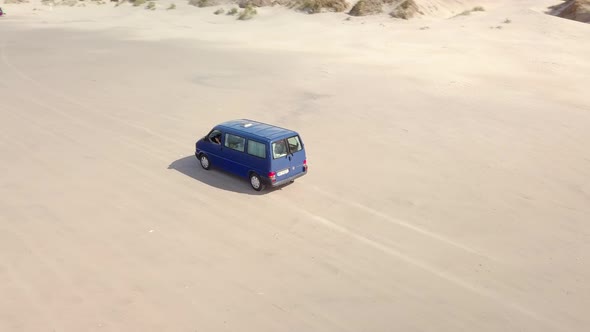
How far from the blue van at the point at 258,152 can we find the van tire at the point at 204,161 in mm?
260

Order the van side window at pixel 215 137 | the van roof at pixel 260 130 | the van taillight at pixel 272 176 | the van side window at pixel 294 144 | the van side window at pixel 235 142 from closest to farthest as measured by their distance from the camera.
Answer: the van taillight at pixel 272 176, the van roof at pixel 260 130, the van side window at pixel 294 144, the van side window at pixel 235 142, the van side window at pixel 215 137

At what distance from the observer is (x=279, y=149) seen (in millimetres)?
13375

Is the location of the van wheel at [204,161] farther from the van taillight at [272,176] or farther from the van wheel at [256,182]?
the van taillight at [272,176]

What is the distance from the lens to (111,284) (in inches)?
386

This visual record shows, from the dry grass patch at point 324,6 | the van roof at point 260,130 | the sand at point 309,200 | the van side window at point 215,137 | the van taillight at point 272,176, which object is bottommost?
the sand at point 309,200

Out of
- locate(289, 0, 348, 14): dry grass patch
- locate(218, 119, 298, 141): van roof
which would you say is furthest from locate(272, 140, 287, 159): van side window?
locate(289, 0, 348, 14): dry grass patch

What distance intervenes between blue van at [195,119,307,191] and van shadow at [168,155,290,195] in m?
0.30

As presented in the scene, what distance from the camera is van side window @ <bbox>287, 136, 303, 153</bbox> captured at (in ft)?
44.8

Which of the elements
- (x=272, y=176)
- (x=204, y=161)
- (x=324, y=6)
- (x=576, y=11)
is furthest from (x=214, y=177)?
(x=576, y=11)

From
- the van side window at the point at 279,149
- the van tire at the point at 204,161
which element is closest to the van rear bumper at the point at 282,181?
the van side window at the point at 279,149

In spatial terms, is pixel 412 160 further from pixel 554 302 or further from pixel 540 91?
pixel 540 91

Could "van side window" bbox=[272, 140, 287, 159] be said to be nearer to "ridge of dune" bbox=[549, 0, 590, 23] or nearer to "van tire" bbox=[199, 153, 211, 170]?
"van tire" bbox=[199, 153, 211, 170]

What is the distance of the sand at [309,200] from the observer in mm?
9375

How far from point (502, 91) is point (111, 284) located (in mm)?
18996
